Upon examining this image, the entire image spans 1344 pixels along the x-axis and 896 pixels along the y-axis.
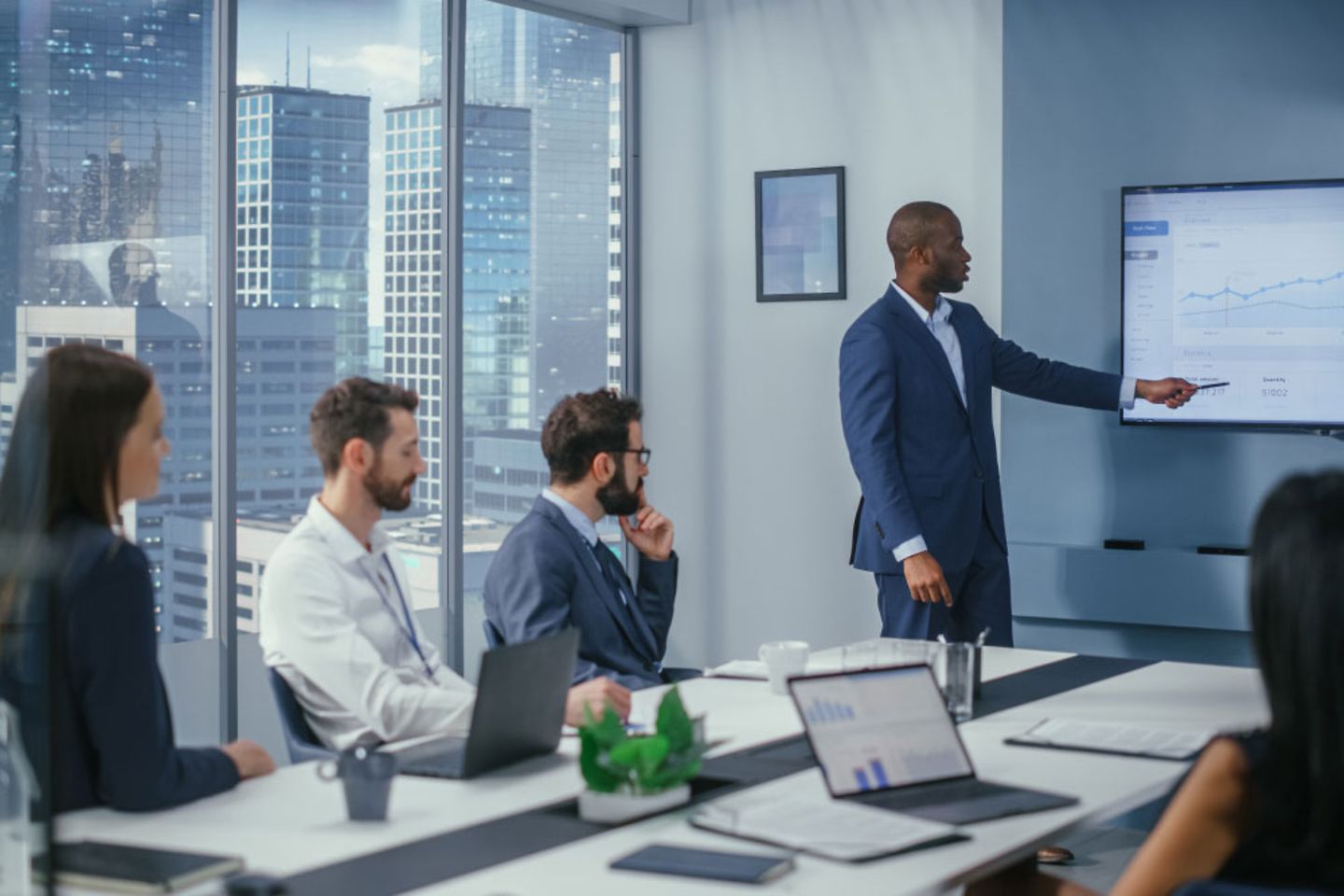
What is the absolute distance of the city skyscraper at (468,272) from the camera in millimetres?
5668

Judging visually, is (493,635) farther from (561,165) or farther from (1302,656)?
(561,165)

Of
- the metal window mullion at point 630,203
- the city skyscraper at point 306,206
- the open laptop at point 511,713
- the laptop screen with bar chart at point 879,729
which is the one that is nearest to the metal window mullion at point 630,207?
the metal window mullion at point 630,203

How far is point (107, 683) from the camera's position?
2.30 meters

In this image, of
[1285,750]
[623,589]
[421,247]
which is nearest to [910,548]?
[623,589]

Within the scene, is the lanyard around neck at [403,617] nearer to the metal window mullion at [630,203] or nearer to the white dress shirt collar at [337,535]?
the white dress shirt collar at [337,535]

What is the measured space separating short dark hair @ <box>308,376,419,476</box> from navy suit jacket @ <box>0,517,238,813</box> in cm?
92

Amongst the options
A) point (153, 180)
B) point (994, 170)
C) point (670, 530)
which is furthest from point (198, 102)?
point (994, 170)

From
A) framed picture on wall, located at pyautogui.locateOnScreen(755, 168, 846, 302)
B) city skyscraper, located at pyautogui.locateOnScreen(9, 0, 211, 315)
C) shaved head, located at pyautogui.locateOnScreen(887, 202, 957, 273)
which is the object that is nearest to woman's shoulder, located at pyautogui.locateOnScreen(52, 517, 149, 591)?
city skyscraper, located at pyautogui.locateOnScreen(9, 0, 211, 315)

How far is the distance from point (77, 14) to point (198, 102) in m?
0.46

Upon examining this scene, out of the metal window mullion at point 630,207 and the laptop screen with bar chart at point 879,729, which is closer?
the laptop screen with bar chart at point 879,729

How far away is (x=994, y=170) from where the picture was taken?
574 cm

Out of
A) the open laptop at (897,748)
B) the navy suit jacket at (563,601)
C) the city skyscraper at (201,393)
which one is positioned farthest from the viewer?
the city skyscraper at (201,393)

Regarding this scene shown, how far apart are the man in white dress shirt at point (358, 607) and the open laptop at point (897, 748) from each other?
467 mm

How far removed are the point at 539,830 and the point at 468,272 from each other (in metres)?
3.93
